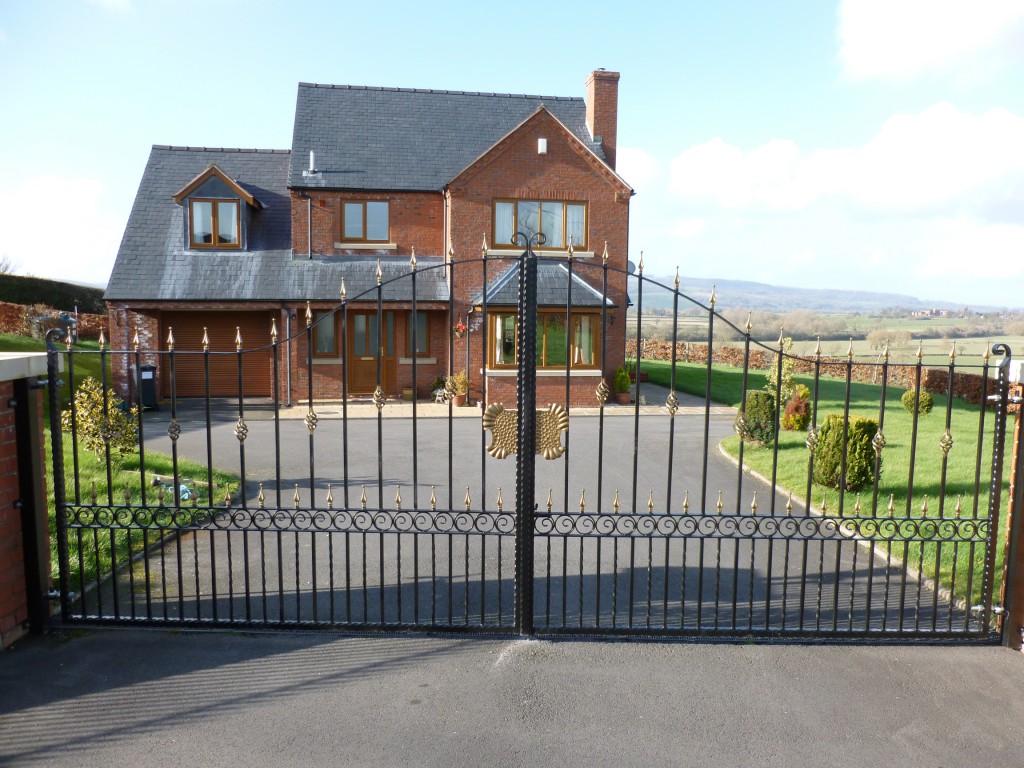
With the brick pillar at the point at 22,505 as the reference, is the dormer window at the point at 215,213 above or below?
above

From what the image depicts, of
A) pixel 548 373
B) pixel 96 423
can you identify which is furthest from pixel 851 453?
pixel 548 373

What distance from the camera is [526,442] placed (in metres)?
5.67

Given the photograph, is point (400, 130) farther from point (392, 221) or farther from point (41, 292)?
point (41, 292)

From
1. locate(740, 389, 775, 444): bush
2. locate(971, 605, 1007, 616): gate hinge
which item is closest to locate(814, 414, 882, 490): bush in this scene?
locate(740, 389, 775, 444): bush

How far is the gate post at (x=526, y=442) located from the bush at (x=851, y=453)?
5.74 meters

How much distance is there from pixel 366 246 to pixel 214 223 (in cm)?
416

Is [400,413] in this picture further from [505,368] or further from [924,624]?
[924,624]

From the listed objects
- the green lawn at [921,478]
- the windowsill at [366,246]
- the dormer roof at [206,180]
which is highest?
the dormer roof at [206,180]

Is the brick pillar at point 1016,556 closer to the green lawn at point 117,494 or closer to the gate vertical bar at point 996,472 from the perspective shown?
the gate vertical bar at point 996,472

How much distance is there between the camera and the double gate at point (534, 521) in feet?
18.3

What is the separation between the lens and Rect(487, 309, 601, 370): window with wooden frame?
20.2 meters

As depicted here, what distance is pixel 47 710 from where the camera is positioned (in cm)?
473

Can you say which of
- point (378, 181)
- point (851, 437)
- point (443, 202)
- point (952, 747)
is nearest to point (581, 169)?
point (443, 202)

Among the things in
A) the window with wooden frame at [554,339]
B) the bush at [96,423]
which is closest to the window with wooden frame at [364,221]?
the window with wooden frame at [554,339]
